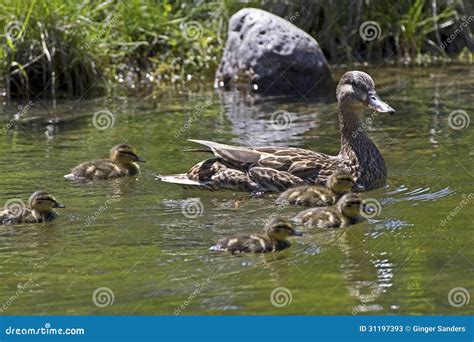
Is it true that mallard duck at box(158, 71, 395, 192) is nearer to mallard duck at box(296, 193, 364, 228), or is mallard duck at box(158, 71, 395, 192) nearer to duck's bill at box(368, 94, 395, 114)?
duck's bill at box(368, 94, 395, 114)

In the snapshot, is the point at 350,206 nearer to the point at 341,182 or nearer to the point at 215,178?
the point at 341,182

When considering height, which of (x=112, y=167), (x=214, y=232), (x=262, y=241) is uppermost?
(x=262, y=241)

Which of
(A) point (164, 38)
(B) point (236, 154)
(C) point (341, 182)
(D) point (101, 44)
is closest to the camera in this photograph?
(C) point (341, 182)

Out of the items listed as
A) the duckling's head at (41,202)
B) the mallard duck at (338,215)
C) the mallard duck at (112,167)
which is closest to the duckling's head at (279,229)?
the mallard duck at (338,215)

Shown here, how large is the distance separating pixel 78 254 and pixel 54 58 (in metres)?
6.31

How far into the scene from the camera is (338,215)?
27.3 ft

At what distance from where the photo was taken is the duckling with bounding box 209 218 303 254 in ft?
24.8

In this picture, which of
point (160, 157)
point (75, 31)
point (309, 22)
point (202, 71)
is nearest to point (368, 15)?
point (309, 22)

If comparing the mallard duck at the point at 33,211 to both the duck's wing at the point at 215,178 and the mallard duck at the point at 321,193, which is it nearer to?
the duck's wing at the point at 215,178

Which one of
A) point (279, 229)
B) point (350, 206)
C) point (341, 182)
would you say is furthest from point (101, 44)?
point (279, 229)

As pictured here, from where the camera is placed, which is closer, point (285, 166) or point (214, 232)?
point (214, 232)

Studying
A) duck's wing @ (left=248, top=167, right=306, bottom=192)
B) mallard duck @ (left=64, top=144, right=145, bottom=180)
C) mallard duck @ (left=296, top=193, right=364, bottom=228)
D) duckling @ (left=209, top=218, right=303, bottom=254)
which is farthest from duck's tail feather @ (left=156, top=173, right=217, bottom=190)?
duckling @ (left=209, top=218, right=303, bottom=254)

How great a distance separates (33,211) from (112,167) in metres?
1.64

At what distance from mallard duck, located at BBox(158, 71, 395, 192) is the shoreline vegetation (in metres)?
4.39
